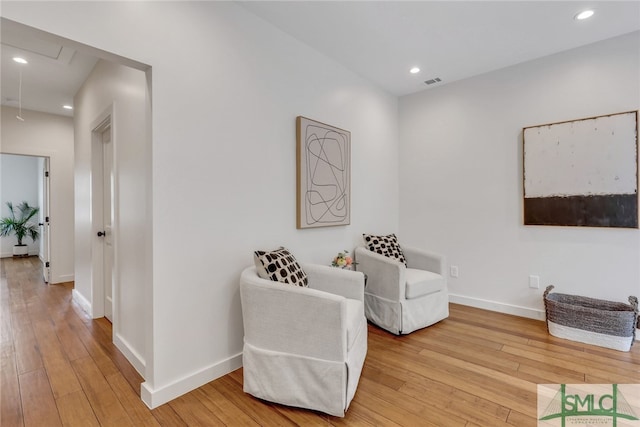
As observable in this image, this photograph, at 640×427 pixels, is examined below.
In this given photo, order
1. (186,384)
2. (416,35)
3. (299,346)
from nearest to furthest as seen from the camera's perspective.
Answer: (299,346) → (186,384) → (416,35)

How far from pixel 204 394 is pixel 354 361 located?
3.23ft

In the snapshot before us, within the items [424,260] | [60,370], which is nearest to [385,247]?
[424,260]

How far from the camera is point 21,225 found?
22.5 ft

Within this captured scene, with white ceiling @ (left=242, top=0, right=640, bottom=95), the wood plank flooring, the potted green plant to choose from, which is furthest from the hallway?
the potted green plant

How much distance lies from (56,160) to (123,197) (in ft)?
11.1

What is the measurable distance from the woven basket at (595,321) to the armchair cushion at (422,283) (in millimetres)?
956

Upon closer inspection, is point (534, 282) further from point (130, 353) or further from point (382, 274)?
point (130, 353)

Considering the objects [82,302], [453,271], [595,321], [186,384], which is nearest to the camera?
[186,384]

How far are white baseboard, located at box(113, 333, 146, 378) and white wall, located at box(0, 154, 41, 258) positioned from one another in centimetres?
703

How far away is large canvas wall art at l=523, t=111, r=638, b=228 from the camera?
256 centimetres

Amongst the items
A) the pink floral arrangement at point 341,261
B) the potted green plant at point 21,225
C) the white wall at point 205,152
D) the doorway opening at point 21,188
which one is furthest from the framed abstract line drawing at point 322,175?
the potted green plant at point 21,225

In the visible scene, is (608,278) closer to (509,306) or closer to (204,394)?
(509,306)

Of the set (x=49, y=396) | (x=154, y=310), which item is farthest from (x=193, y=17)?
(x=49, y=396)

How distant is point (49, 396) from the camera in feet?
6.00
